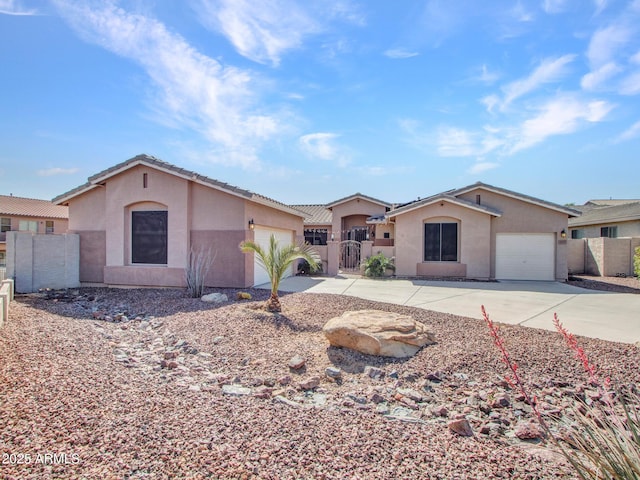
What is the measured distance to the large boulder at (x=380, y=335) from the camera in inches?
244

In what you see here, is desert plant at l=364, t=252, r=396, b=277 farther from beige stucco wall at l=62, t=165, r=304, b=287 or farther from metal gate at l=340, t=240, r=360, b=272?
beige stucco wall at l=62, t=165, r=304, b=287

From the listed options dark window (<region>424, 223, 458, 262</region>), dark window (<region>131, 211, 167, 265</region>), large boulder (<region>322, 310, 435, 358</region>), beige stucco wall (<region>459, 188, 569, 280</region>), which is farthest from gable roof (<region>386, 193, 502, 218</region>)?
large boulder (<region>322, 310, 435, 358</region>)

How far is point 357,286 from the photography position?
48.6 ft

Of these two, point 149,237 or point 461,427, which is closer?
point 461,427

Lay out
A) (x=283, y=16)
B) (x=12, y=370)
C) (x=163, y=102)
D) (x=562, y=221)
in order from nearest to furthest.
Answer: (x=12, y=370) → (x=283, y=16) → (x=163, y=102) → (x=562, y=221)

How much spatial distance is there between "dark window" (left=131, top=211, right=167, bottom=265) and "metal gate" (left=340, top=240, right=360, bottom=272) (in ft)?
35.9

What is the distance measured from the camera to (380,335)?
6301mm

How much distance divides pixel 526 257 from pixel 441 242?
13.2 ft

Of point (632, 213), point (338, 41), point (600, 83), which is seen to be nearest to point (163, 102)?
point (338, 41)

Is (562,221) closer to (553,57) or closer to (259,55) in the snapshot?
(553,57)

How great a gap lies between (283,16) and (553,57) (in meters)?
7.60

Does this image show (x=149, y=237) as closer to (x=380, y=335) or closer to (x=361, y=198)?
(x=380, y=335)

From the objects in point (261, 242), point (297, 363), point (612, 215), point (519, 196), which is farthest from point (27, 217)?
point (612, 215)

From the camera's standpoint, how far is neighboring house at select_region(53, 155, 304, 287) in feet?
43.1
